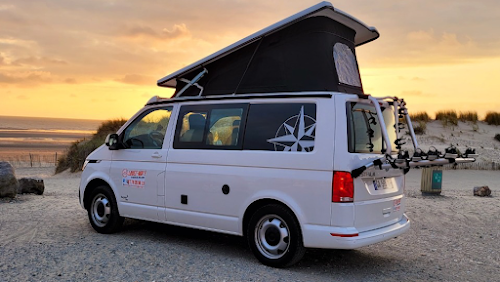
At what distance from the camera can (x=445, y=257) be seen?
7902 millimetres

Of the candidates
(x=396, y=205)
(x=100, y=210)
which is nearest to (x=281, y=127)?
(x=396, y=205)

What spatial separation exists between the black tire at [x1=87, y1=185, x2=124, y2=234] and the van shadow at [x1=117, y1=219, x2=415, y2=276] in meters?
0.26

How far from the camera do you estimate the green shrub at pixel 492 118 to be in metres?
35.4

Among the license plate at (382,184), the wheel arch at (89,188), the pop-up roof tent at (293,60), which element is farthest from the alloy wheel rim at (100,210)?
the license plate at (382,184)

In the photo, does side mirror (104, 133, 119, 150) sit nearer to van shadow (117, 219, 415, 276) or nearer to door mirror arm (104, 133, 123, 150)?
door mirror arm (104, 133, 123, 150)

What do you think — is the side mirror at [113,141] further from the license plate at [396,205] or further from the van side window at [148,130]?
the license plate at [396,205]

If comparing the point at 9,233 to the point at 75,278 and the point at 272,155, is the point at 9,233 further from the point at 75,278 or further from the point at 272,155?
the point at 272,155

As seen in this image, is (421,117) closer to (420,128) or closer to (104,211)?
(420,128)

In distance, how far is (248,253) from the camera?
7.59 meters

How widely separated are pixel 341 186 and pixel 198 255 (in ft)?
7.83

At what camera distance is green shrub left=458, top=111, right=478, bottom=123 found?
34875mm

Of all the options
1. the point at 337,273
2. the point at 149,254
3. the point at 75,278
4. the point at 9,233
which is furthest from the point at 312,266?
the point at 9,233

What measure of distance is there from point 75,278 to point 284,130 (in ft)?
10.0

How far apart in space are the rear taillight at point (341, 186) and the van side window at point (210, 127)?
1471 mm
